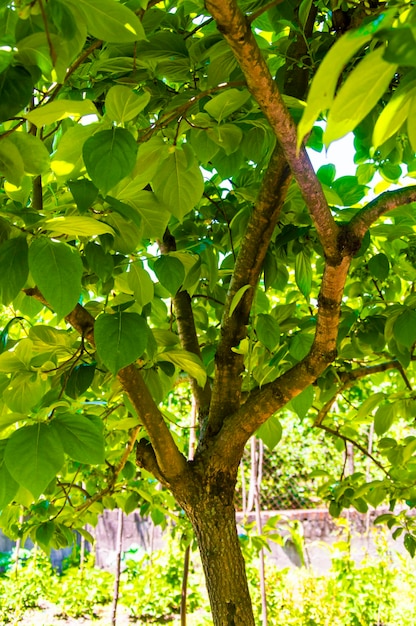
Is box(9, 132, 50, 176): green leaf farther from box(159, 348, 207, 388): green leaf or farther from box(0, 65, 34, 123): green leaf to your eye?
box(159, 348, 207, 388): green leaf

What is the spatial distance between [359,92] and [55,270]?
493 millimetres

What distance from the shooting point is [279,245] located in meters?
1.36

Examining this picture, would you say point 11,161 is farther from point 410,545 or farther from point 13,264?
point 410,545

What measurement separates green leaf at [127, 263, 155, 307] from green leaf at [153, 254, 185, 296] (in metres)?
0.03

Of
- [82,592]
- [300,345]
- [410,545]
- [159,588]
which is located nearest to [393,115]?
[300,345]

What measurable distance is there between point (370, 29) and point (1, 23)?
50 centimetres

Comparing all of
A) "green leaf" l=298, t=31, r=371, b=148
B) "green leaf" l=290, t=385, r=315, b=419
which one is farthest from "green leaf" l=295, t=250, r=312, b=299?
"green leaf" l=298, t=31, r=371, b=148

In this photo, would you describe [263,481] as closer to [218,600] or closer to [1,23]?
[218,600]

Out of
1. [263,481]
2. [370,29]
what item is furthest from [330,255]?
[263,481]

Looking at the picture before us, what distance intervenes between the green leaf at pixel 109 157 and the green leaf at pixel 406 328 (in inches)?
28.8

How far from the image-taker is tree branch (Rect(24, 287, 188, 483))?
3.70ft

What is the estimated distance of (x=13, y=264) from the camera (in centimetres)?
78

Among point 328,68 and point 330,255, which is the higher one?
point 330,255

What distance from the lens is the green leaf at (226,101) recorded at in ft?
2.91
